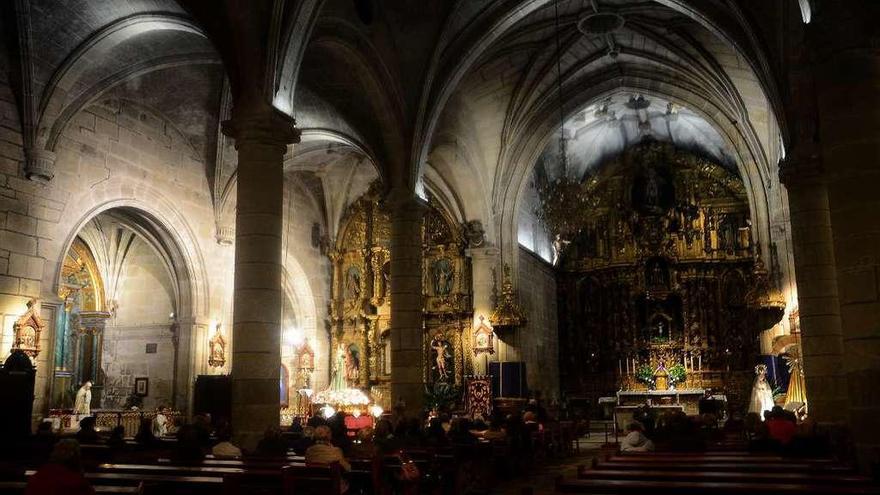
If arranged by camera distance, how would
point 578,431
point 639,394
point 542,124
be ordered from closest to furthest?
point 578,431 < point 542,124 < point 639,394

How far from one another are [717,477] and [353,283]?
70.0ft

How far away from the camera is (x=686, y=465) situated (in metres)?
7.55

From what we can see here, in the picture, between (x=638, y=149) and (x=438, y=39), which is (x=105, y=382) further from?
(x=638, y=149)

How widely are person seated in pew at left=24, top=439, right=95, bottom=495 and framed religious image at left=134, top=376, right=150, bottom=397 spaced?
16252 mm

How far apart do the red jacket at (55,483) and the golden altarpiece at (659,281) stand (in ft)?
79.3

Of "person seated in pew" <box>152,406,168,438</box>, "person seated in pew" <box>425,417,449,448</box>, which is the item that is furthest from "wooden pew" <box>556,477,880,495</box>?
"person seated in pew" <box>152,406,168,438</box>

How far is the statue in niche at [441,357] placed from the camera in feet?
82.7

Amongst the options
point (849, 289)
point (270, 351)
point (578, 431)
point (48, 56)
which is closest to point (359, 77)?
point (48, 56)

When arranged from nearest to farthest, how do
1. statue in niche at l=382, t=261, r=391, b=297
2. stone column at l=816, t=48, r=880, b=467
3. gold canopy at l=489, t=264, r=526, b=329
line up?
1. stone column at l=816, t=48, r=880, b=467
2. gold canopy at l=489, t=264, r=526, b=329
3. statue in niche at l=382, t=261, r=391, b=297

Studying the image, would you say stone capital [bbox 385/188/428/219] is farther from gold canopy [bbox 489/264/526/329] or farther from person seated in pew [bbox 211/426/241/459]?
person seated in pew [bbox 211/426/241/459]

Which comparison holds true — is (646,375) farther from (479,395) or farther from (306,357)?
(306,357)

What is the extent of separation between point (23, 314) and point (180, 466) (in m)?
8.00

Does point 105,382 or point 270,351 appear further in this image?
point 105,382

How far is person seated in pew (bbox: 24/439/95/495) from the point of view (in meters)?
5.14
